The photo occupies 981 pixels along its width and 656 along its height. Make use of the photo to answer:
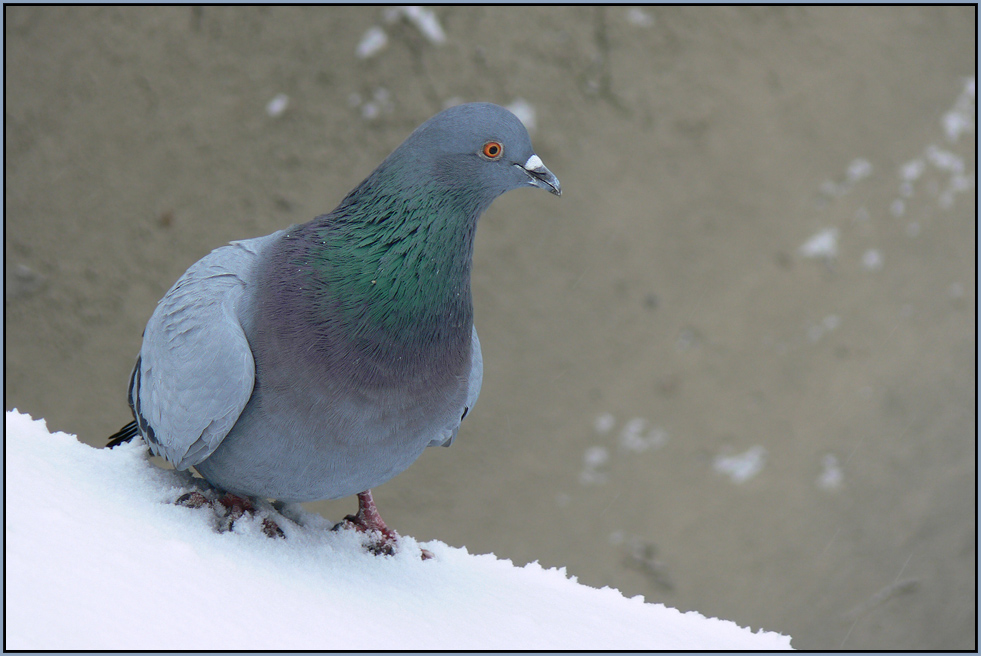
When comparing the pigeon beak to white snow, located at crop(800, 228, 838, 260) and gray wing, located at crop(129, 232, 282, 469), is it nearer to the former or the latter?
gray wing, located at crop(129, 232, 282, 469)

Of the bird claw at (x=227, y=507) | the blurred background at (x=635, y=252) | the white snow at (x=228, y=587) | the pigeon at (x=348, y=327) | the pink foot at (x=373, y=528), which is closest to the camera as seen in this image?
the white snow at (x=228, y=587)

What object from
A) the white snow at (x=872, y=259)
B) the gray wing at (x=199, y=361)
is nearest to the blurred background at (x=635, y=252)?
the white snow at (x=872, y=259)

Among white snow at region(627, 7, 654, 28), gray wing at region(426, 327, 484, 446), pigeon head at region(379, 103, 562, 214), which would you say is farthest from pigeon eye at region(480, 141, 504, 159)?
white snow at region(627, 7, 654, 28)

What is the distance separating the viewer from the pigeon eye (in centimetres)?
134

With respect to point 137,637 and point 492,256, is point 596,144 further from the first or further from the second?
point 137,637

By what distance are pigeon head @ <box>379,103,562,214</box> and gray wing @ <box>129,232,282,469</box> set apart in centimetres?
33

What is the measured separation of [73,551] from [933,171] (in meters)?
→ 4.29

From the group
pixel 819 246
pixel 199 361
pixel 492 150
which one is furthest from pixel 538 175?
pixel 819 246

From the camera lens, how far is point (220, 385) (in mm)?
1306

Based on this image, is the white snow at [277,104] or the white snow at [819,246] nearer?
the white snow at [277,104]

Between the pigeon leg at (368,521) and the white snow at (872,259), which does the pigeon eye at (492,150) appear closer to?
the pigeon leg at (368,521)

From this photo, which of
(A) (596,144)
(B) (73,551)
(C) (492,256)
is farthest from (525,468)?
(B) (73,551)

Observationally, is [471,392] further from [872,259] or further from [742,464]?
[872,259]

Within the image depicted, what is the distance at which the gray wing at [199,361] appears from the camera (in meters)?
1.31
